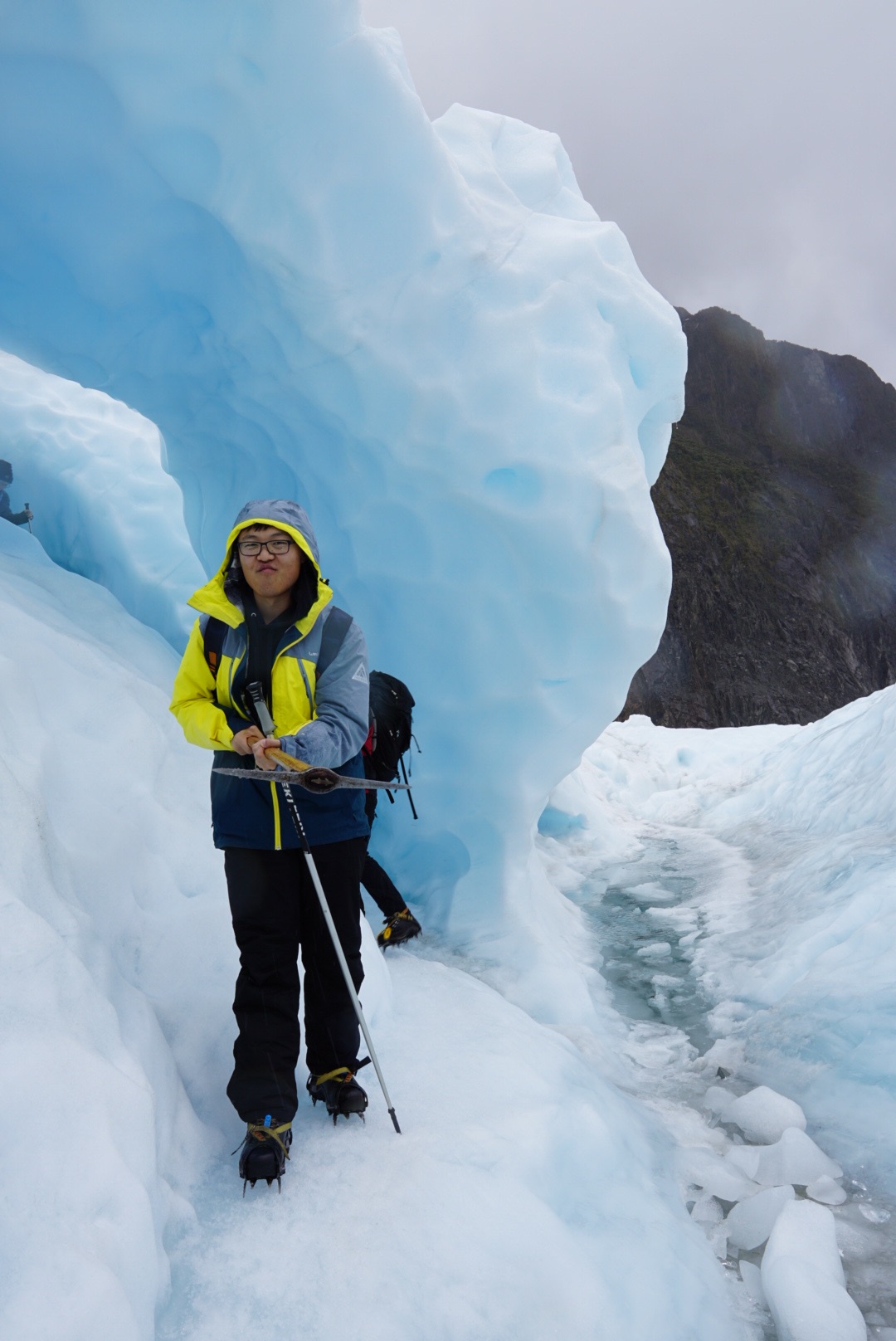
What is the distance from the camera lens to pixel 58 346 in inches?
187

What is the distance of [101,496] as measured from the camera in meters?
6.40

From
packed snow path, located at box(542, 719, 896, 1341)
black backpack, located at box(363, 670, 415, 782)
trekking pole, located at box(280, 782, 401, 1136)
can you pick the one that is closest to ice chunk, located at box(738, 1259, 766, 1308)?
packed snow path, located at box(542, 719, 896, 1341)

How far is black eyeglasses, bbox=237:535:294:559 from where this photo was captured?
77.7 inches

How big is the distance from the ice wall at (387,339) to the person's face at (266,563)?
2417 mm

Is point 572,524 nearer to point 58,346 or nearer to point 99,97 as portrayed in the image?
point 99,97

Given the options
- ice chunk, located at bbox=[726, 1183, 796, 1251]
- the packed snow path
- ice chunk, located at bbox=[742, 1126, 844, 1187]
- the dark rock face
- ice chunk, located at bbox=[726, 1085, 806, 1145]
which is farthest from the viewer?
the dark rock face

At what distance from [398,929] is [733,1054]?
1610 millimetres

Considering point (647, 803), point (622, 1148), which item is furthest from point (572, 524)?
point (647, 803)

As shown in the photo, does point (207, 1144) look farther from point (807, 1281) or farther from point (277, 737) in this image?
point (807, 1281)

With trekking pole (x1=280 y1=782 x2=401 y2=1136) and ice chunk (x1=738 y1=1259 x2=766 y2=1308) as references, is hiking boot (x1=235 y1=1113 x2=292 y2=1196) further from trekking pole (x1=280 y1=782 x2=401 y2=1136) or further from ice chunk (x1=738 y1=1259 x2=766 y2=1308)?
ice chunk (x1=738 y1=1259 x2=766 y2=1308)

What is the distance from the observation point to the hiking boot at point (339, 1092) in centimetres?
208

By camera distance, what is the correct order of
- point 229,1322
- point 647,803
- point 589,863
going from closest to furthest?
point 229,1322
point 589,863
point 647,803

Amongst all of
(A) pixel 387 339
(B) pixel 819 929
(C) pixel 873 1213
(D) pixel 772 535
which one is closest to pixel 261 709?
(C) pixel 873 1213

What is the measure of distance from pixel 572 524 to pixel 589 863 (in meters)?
4.33
